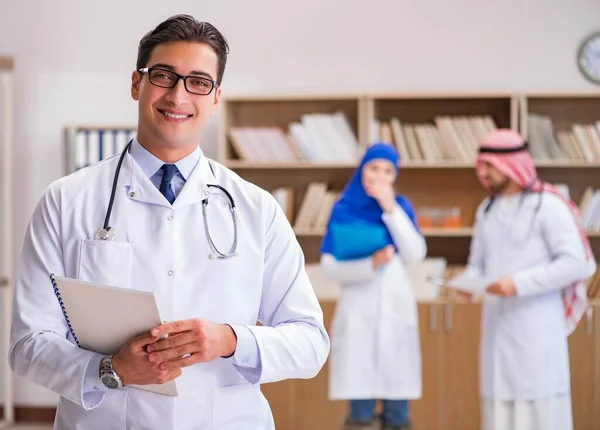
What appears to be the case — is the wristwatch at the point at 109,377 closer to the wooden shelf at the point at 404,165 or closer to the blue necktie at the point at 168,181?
the blue necktie at the point at 168,181

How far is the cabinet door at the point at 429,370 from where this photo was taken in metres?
5.02

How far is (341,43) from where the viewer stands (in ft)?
18.3

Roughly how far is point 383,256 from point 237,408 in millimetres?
2660

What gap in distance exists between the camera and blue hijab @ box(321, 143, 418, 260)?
168 inches

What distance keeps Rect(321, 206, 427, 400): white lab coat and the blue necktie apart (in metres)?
2.64

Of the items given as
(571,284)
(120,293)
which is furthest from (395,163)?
(120,293)

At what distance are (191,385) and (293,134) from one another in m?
3.85

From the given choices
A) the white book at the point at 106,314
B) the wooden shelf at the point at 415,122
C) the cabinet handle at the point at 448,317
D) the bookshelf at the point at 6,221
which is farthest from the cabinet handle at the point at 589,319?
the white book at the point at 106,314

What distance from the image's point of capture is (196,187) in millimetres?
1600

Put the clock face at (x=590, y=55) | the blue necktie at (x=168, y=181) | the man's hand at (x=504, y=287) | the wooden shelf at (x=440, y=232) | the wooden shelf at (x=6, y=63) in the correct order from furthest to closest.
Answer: the wooden shelf at (x=6, y=63) < the clock face at (x=590, y=55) < the wooden shelf at (x=440, y=232) < the man's hand at (x=504, y=287) < the blue necktie at (x=168, y=181)

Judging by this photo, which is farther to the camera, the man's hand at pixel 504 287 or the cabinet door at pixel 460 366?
the cabinet door at pixel 460 366

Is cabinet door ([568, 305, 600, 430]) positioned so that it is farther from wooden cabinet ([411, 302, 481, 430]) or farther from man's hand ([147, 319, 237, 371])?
man's hand ([147, 319, 237, 371])

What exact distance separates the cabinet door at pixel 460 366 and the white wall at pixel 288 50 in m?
1.34

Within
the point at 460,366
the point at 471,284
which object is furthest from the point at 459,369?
the point at 471,284
